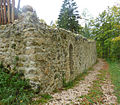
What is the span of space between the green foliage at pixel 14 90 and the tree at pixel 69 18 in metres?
16.6

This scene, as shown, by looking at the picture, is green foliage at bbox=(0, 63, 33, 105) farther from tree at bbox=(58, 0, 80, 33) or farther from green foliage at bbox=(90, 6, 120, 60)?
green foliage at bbox=(90, 6, 120, 60)

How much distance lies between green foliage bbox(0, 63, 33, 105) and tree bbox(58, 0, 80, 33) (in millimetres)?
16615

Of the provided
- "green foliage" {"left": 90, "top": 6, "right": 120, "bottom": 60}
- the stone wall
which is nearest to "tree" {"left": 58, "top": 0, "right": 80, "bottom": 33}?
"green foliage" {"left": 90, "top": 6, "right": 120, "bottom": 60}

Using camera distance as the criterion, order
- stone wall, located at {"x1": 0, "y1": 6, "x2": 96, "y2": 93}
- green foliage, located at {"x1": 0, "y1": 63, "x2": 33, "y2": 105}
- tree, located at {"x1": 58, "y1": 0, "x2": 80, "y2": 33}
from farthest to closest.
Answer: tree, located at {"x1": 58, "y1": 0, "x2": 80, "y2": 33} < stone wall, located at {"x1": 0, "y1": 6, "x2": 96, "y2": 93} < green foliage, located at {"x1": 0, "y1": 63, "x2": 33, "y2": 105}

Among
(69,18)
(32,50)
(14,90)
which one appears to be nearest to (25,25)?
(32,50)

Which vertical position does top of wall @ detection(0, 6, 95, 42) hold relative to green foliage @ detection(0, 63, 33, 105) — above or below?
above

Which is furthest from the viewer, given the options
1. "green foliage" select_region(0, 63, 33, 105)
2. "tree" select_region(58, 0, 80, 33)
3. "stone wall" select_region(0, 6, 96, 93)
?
"tree" select_region(58, 0, 80, 33)

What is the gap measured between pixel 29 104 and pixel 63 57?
3.01 m

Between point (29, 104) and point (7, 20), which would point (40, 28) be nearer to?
point (7, 20)

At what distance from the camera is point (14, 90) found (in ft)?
12.0

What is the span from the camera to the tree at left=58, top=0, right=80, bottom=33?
19.7 meters

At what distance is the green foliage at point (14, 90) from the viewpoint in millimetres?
3348

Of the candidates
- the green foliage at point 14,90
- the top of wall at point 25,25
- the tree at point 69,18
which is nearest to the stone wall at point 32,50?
the top of wall at point 25,25

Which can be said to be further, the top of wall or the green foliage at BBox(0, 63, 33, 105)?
the top of wall
